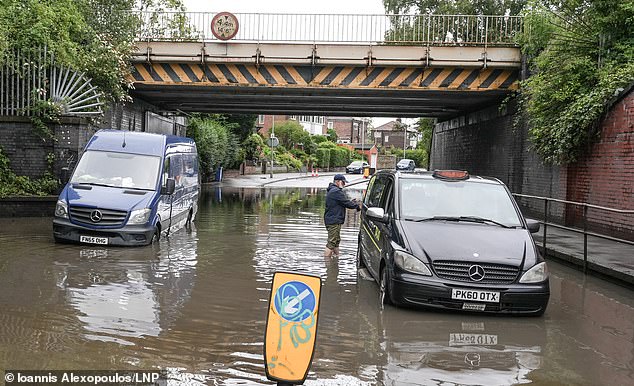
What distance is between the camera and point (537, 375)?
5750 mm

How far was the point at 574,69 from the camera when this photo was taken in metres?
16.9

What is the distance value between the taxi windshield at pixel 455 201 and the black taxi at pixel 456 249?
13 mm

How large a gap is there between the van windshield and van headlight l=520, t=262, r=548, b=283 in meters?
8.06

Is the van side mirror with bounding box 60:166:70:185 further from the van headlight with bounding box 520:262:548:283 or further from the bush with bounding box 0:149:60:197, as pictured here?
the van headlight with bounding box 520:262:548:283

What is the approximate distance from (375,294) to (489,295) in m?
1.85

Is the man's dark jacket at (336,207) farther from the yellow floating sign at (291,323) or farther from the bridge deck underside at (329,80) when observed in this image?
the bridge deck underside at (329,80)

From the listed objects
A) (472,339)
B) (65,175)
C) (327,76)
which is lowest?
(472,339)

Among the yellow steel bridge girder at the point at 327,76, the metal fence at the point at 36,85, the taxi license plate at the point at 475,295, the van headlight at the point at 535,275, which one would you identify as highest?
the yellow steel bridge girder at the point at 327,76

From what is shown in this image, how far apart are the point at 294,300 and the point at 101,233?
894 cm

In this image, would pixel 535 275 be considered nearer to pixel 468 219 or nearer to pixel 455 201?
pixel 468 219

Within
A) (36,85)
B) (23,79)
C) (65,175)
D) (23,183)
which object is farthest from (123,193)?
(36,85)

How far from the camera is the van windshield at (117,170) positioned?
44.2 feet

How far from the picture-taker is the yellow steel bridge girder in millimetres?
21188

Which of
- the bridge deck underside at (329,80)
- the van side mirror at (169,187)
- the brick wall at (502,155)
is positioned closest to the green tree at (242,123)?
the brick wall at (502,155)
